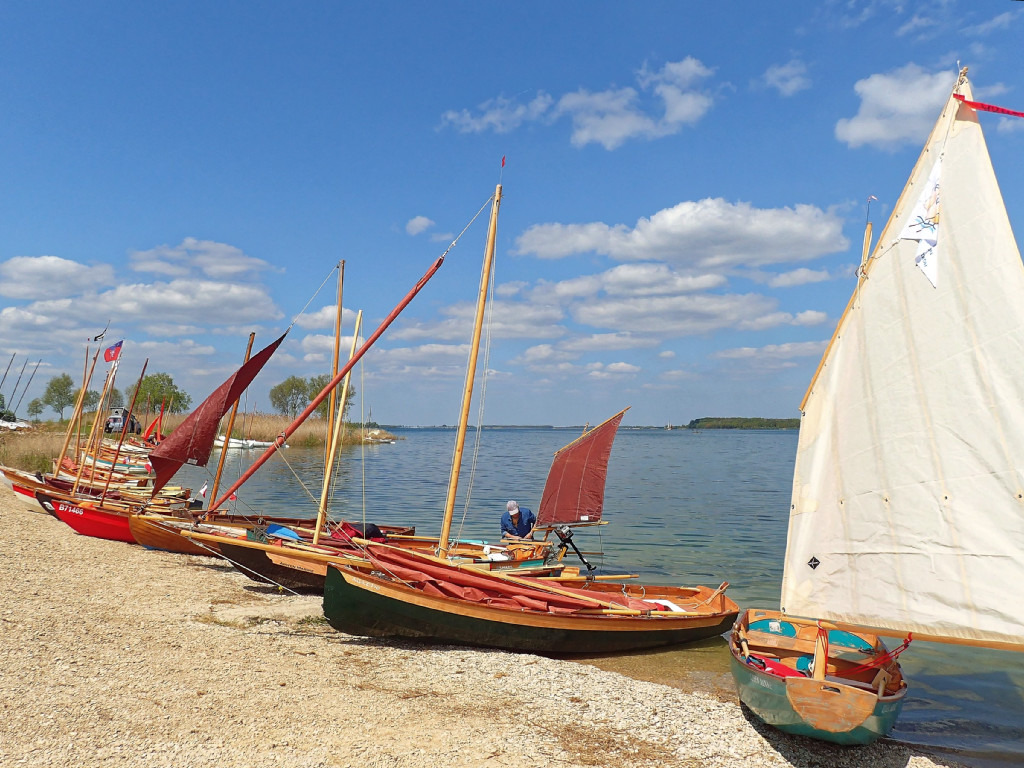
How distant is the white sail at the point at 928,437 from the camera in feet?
23.6

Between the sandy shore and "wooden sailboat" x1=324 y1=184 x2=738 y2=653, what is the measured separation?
437 mm

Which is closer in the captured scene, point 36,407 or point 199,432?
point 199,432

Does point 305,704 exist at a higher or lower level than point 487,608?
lower

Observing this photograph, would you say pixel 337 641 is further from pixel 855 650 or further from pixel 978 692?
pixel 978 692

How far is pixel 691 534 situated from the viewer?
28.1m

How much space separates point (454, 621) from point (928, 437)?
8.08 metres

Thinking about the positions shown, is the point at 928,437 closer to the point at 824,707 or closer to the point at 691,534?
the point at 824,707

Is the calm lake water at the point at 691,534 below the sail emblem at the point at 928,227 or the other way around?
below

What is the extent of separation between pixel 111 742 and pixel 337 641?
517 centimetres

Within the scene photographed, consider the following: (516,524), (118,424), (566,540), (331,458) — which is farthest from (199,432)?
(118,424)

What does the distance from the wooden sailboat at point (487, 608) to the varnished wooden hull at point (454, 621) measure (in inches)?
0.7

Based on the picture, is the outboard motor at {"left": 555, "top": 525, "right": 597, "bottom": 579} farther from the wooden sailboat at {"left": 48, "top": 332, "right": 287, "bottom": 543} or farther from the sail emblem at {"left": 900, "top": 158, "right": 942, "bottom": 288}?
the sail emblem at {"left": 900, "top": 158, "right": 942, "bottom": 288}

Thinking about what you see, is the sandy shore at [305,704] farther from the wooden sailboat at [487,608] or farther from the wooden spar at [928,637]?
the wooden spar at [928,637]

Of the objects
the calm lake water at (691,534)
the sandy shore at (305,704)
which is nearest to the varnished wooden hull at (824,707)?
the sandy shore at (305,704)
